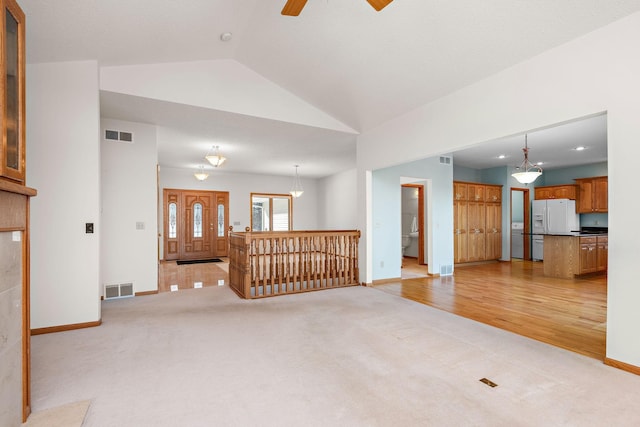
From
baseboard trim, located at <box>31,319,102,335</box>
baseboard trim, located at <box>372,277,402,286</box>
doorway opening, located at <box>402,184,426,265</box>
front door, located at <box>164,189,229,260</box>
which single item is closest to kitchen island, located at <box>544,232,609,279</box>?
doorway opening, located at <box>402,184,426,265</box>

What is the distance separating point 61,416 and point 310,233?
12.1ft

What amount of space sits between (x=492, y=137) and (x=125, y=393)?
148 inches

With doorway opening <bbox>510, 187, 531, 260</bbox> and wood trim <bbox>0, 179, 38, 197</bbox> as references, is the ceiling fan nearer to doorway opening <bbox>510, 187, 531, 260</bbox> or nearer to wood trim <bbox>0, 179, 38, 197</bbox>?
wood trim <bbox>0, 179, 38, 197</bbox>

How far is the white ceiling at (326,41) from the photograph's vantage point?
8.55 feet

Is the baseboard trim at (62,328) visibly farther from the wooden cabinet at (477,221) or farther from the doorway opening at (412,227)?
the wooden cabinet at (477,221)

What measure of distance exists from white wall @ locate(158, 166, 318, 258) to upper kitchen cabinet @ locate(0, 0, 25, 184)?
7098 millimetres

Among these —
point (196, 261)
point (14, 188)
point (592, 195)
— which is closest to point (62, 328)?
point (14, 188)

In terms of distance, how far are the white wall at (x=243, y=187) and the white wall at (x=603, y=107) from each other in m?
7.11

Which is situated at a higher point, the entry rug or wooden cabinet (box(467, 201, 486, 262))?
wooden cabinet (box(467, 201, 486, 262))

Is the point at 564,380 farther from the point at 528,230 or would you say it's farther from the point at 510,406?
the point at 528,230

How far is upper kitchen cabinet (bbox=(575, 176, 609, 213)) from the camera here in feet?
25.1

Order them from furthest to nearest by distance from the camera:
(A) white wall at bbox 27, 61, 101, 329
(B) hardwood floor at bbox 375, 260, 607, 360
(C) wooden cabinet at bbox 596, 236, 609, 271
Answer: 1. (C) wooden cabinet at bbox 596, 236, 609, 271
2. (A) white wall at bbox 27, 61, 101, 329
3. (B) hardwood floor at bbox 375, 260, 607, 360

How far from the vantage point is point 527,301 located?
430cm

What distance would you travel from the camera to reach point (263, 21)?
3398mm
